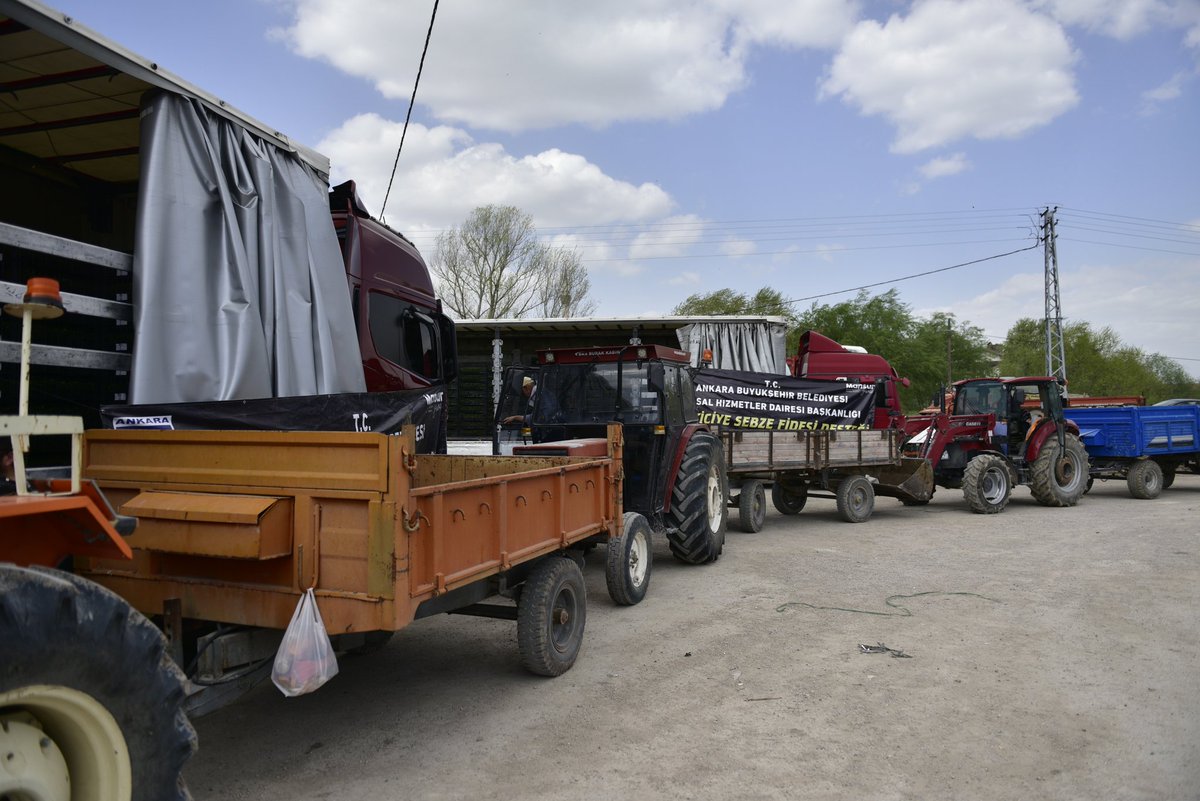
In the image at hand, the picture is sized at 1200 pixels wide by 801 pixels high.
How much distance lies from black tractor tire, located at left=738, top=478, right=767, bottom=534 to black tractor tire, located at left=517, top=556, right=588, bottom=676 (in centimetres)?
630

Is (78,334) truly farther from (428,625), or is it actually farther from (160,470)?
(428,625)

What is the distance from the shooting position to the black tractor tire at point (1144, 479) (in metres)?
15.2

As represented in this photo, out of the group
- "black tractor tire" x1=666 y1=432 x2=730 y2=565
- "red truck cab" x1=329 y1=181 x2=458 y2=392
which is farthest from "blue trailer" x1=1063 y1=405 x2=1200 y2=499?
"red truck cab" x1=329 y1=181 x2=458 y2=392

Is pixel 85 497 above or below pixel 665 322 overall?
below

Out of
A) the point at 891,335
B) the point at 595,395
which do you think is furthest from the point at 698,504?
the point at 891,335

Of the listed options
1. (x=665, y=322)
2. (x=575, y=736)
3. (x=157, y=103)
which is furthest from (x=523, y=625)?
(x=665, y=322)

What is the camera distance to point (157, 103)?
4.52 metres

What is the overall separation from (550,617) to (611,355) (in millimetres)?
3697

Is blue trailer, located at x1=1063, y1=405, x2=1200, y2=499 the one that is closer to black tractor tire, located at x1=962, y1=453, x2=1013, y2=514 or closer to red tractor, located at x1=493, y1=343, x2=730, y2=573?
black tractor tire, located at x1=962, y1=453, x2=1013, y2=514

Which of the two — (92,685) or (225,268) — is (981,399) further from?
(92,685)

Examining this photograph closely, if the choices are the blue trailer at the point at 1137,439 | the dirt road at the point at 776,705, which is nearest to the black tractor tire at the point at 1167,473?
the blue trailer at the point at 1137,439

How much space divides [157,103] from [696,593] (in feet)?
18.5

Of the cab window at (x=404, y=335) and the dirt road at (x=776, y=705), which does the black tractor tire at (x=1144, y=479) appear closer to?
the dirt road at (x=776, y=705)

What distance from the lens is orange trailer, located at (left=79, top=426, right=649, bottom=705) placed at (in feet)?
10.8
